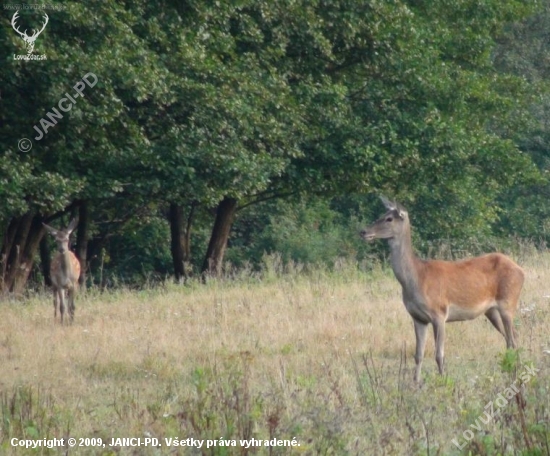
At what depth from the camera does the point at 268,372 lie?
11602mm

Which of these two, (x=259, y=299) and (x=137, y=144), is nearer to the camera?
(x=259, y=299)

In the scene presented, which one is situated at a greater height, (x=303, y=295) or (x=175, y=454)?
(x=303, y=295)

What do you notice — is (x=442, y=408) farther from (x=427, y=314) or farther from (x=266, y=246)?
(x=266, y=246)

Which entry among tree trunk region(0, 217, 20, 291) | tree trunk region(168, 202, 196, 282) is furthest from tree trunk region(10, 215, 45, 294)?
tree trunk region(168, 202, 196, 282)

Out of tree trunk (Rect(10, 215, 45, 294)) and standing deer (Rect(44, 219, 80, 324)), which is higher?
tree trunk (Rect(10, 215, 45, 294))

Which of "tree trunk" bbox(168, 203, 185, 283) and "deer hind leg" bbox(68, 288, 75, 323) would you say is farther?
"tree trunk" bbox(168, 203, 185, 283)

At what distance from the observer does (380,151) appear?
22.4m

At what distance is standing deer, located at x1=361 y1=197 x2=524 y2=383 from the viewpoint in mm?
12297

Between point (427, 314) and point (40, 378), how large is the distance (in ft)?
12.5

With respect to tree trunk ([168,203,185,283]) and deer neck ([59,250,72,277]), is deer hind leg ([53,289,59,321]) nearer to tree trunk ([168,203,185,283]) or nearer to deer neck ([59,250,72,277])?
deer neck ([59,250,72,277])

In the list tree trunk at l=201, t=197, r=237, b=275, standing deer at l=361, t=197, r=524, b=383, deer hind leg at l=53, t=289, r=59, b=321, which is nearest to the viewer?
standing deer at l=361, t=197, r=524, b=383

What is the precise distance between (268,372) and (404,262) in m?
1.92

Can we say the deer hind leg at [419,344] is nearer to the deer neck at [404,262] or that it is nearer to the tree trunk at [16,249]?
the deer neck at [404,262]

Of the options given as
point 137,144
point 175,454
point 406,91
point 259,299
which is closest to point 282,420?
point 175,454
